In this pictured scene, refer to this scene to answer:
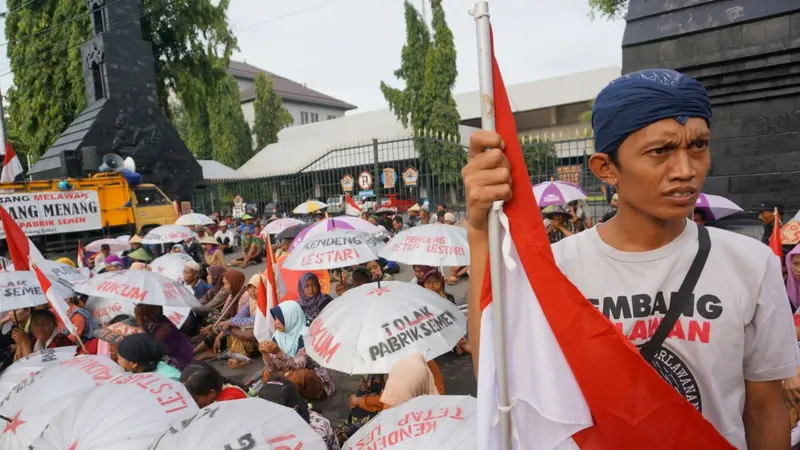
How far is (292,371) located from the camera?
4.93 meters

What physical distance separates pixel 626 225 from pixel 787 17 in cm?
574

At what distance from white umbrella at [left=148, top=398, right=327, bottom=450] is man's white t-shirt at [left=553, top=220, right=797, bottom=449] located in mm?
1360

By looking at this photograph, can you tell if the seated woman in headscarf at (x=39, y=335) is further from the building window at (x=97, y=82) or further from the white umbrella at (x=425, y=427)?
the building window at (x=97, y=82)

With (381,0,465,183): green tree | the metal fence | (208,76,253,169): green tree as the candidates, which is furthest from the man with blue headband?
(208,76,253,169): green tree

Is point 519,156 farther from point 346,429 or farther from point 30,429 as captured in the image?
point 346,429

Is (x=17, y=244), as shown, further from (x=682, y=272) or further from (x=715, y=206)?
(x=715, y=206)

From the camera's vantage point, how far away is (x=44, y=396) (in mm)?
2729

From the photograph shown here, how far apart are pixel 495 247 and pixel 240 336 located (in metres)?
6.12

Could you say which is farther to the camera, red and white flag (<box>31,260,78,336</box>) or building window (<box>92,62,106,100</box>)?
building window (<box>92,62,106,100</box>)

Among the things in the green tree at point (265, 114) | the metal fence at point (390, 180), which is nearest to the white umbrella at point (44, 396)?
the metal fence at point (390, 180)

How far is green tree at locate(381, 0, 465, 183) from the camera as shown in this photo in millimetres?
25766

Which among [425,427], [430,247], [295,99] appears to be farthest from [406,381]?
[295,99]

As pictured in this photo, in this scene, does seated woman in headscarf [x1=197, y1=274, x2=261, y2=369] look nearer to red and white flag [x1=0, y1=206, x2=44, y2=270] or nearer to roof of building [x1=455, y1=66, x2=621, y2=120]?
red and white flag [x1=0, y1=206, x2=44, y2=270]

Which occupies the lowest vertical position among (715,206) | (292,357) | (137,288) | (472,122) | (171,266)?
(292,357)
